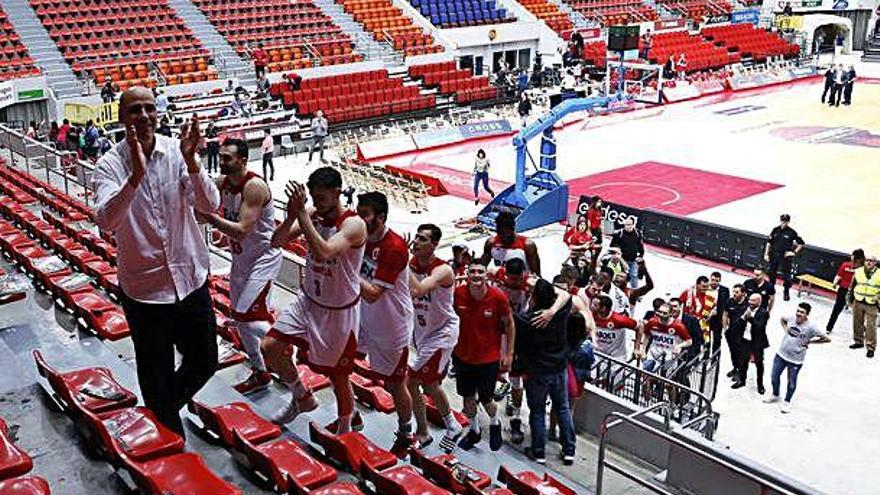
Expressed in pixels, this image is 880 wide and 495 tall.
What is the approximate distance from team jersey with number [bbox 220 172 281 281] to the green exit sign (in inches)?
747

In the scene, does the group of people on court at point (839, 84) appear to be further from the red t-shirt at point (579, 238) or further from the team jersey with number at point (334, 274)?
the team jersey with number at point (334, 274)

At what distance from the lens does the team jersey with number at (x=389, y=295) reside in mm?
5148

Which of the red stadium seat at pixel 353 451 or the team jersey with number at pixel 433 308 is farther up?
the team jersey with number at pixel 433 308

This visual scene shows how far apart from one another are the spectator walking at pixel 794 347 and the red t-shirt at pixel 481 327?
469 cm

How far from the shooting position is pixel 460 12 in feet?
113

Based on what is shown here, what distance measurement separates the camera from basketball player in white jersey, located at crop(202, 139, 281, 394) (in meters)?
5.56

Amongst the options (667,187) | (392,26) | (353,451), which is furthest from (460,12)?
(353,451)

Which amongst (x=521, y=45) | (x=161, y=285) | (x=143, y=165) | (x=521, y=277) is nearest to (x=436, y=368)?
(x=521, y=277)

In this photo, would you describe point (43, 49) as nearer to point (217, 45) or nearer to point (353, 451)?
point (217, 45)

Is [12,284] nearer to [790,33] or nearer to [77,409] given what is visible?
[77,409]

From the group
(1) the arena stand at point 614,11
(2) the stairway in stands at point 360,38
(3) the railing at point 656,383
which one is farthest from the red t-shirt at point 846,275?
(1) the arena stand at point 614,11

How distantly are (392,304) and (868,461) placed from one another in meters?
5.55

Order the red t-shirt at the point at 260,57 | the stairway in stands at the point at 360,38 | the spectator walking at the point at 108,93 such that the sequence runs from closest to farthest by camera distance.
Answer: the spectator walking at the point at 108,93, the red t-shirt at the point at 260,57, the stairway in stands at the point at 360,38

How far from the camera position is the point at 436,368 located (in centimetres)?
565
